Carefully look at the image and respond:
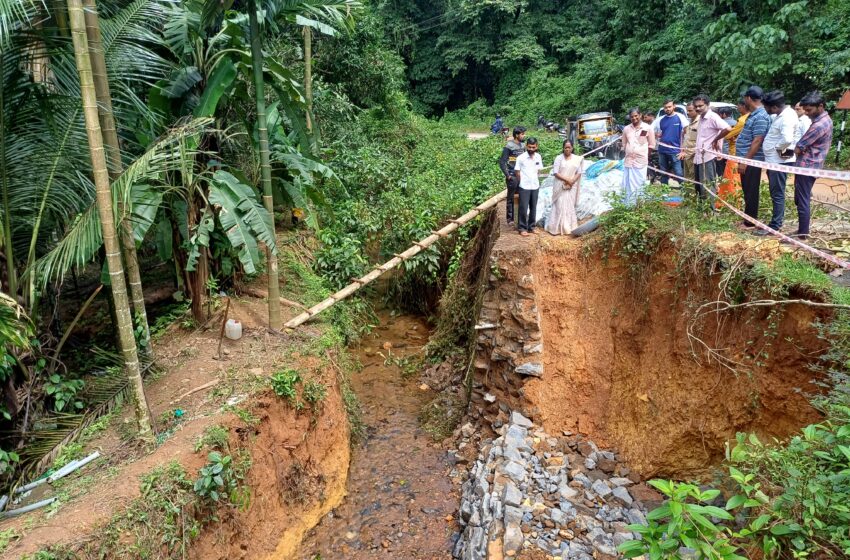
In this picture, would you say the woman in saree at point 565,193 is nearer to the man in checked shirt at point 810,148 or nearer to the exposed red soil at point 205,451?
the man in checked shirt at point 810,148

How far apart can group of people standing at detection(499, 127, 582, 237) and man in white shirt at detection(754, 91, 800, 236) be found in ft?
7.62

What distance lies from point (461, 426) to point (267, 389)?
3094 millimetres

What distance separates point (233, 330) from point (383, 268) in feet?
8.42

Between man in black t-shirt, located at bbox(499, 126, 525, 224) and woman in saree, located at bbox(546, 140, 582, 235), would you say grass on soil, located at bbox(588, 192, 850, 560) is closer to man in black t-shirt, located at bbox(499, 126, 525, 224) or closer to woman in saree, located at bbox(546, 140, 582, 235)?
woman in saree, located at bbox(546, 140, 582, 235)

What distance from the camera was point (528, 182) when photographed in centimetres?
762

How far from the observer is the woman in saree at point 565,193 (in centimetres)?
755

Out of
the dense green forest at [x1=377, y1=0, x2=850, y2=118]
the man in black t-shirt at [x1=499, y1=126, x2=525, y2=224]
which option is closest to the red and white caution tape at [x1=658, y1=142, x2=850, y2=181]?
the man in black t-shirt at [x1=499, y1=126, x2=525, y2=224]

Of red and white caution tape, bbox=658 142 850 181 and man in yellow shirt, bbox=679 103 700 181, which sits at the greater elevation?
man in yellow shirt, bbox=679 103 700 181

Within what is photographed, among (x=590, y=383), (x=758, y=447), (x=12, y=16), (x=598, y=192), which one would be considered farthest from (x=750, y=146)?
(x=12, y=16)

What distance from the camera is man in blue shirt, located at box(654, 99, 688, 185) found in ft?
25.9

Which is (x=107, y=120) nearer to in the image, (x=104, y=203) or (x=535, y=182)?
(x=104, y=203)

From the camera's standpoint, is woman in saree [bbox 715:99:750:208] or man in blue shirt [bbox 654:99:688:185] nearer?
woman in saree [bbox 715:99:750:208]

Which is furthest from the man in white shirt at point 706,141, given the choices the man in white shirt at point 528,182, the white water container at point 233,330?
the white water container at point 233,330

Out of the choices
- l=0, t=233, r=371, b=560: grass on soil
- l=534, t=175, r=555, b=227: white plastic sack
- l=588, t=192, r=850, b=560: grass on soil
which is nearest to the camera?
l=588, t=192, r=850, b=560: grass on soil
